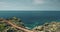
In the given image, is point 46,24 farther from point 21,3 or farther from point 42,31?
point 21,3

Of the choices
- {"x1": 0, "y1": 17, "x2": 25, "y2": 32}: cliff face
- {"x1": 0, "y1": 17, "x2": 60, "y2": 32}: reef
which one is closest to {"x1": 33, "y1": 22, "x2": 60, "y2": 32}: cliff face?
{"x1": 0, "y1": 17, "x2": 60, "y2": 32}: reef

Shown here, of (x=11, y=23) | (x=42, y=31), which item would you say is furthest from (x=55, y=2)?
(x=11, y=23)

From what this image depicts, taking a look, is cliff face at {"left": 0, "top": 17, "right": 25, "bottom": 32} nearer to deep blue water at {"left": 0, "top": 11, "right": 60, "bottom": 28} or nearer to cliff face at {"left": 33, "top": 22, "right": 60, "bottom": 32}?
deep blue water at {"left": 0, "top": 11, "right": 60, "bottom": 28}

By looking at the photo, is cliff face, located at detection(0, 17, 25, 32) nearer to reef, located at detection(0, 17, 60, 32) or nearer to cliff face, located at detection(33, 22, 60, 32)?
reef, located at detection(0, 17, 60, 32)

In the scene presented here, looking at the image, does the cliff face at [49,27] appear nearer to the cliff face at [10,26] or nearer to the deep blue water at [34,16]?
the deep blue water at [34,16]

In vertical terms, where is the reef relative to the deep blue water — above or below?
below

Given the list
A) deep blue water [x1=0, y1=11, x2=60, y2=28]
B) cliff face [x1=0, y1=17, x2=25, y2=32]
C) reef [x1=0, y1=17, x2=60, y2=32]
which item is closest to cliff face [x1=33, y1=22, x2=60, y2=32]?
reef [x1=0, y1=17, x2=60, y2=32]

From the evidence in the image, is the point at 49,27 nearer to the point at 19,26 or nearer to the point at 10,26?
the point at 19,26

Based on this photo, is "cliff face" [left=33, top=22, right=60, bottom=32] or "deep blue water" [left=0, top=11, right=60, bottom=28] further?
"deep blue water" [left=0, top=11, right=60, bottom=28]
